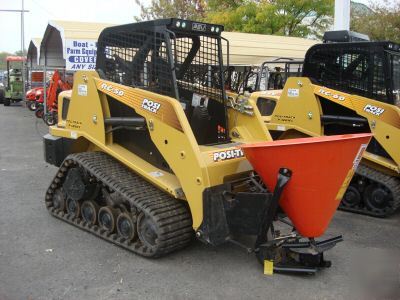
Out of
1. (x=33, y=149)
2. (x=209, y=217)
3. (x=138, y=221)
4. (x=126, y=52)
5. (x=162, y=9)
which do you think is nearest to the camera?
(x=209, y=217)

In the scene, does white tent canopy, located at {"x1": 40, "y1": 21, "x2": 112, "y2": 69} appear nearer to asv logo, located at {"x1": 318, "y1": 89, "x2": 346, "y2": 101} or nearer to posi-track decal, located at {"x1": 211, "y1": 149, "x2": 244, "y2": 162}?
asv logo, located at {"x1": 318, "y1": 89, "x2": 346, "y2": 101}

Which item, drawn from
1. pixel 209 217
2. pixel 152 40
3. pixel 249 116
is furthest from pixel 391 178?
pixel 152 40

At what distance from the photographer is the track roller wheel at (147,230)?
4654mm

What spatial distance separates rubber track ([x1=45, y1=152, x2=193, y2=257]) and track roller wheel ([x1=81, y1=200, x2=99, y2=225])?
0.06m

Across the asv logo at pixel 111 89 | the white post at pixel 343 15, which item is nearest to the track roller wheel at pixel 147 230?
the asv logo at pixel 111 89

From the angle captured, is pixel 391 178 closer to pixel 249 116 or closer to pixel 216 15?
pixel 249 116

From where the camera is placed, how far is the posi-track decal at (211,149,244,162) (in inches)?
183

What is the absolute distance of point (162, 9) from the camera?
32.7 metres

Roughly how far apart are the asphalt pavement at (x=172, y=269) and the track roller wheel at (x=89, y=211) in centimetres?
16

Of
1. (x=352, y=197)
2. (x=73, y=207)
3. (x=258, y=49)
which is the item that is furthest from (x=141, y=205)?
(x=258, y=49)

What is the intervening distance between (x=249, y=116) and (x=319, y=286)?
1.96m

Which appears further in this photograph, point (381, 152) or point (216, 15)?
point (216, 15)

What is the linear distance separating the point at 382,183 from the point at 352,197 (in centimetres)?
48

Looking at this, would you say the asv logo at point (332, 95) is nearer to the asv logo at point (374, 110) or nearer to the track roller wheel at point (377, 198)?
the asv logo at point (374, 110)
